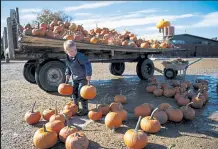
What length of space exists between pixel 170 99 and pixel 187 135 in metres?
2.91

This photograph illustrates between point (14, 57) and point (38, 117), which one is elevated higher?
point (14, 57)

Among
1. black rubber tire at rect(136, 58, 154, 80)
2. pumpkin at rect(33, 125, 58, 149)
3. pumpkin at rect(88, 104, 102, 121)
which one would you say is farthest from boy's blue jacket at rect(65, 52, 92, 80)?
black rubber tire at rect(136, 58, 154, 80)

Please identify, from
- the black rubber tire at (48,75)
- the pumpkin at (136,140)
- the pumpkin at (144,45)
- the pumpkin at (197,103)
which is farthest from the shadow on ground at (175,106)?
the pumpkin at (144,45)

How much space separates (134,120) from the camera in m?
5.46

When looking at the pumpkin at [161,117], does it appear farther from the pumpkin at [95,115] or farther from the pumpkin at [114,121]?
the pumpkin at [95,115]

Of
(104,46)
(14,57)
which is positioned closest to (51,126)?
(14,57)

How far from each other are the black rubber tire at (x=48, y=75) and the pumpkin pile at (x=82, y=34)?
87 cm

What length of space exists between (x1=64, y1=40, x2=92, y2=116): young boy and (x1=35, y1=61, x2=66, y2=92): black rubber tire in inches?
71.5

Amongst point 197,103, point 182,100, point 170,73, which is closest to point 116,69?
point 170,73

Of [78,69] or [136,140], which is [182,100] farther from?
[136,140]

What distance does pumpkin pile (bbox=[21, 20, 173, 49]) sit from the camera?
316 inches

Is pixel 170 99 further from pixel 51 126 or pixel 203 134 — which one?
pixel 51 126

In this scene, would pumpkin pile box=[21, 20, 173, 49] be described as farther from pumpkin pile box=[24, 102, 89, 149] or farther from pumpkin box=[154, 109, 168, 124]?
pumpkin box=[154, 109, 168, 124]

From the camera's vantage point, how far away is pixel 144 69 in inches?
451
